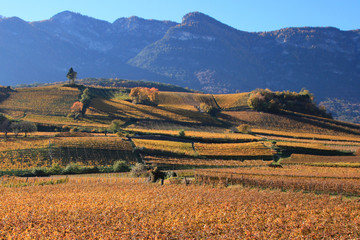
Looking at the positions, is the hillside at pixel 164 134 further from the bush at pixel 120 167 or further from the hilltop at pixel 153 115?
the bush at pixel 120 167

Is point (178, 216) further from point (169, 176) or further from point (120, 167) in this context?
point (120, 167)

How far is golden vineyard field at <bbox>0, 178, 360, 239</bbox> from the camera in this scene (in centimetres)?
1989

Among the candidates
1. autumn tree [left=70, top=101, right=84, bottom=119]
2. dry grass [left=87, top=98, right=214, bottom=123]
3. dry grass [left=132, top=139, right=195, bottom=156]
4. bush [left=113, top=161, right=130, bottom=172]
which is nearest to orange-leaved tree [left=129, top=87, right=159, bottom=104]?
dry grass [left=87, top=98, right=214, bottom=123]

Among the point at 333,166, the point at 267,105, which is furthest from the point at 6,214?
the point at 267,105

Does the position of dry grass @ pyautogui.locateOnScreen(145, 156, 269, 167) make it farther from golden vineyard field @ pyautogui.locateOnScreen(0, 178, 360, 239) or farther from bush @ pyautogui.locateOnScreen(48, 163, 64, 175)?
golden vineyard field @ pyautogui.locateOnScreen(0, 178, 360, 239)

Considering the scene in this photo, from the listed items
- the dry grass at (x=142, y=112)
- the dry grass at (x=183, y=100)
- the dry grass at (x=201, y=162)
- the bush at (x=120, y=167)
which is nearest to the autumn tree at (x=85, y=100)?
the dry grass at (x=142, y=112)

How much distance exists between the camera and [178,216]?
2309 centimetres

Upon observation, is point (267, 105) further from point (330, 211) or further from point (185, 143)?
point (330, 211)

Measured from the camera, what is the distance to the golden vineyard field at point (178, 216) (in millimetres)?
19891

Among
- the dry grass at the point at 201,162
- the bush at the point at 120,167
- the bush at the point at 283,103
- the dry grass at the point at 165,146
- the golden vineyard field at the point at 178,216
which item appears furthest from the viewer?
the bush at the point at 283,103

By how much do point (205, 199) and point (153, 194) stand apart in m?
6.23

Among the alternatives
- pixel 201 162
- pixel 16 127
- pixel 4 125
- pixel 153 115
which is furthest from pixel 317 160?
pixel 4 125

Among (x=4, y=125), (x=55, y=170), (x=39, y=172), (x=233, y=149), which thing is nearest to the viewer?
(x=39, y=172)

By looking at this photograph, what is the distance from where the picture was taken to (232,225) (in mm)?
20953
